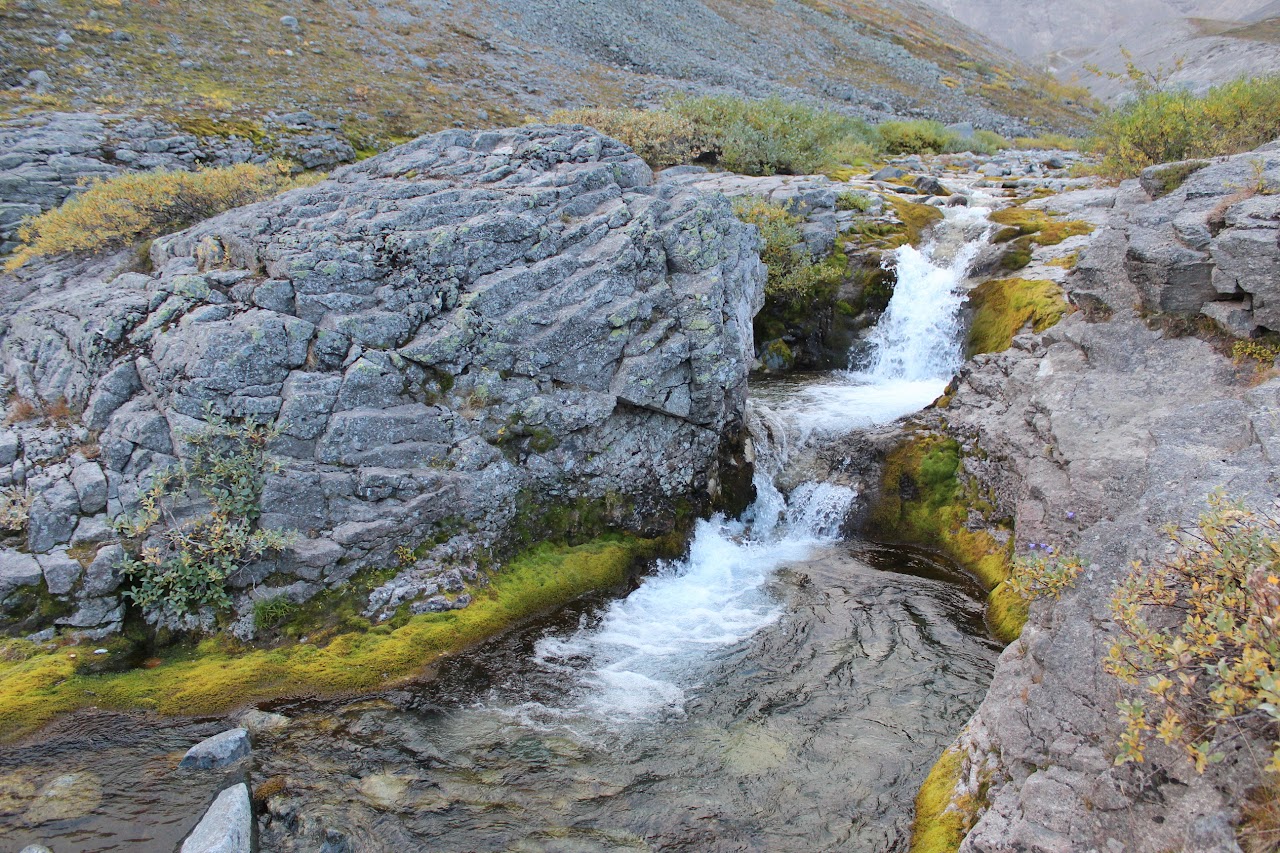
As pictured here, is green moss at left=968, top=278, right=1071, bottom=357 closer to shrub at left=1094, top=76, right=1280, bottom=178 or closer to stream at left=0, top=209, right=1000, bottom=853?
shrub at left=1094, top=76, right=1280, bottom=178

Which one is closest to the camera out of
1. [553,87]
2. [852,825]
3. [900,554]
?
[852,825]

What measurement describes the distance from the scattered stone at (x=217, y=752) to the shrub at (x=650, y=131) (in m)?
25.6

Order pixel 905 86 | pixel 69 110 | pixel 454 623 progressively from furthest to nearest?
pixel 905 86, pixel 69 110, pixel 454 623

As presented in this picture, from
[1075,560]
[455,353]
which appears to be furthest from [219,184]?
[1075,560]

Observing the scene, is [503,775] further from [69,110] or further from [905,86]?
[905,86]

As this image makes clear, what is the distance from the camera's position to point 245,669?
11.1m

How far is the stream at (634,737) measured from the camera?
855cm

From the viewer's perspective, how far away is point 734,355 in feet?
52.5

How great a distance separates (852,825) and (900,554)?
26.9 ft

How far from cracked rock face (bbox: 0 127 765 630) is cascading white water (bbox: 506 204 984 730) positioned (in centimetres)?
189

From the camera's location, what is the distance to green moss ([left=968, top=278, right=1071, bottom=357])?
18172mm

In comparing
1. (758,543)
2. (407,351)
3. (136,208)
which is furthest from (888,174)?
(136,208)

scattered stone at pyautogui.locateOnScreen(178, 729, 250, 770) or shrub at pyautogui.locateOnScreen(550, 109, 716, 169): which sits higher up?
shrub at pyautogui.locateOnScreen(550, 109, 716, 169)

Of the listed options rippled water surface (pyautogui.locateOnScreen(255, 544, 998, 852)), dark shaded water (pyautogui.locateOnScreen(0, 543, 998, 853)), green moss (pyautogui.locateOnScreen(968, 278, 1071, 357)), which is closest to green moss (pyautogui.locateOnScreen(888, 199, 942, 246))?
green moss (pyautogui.locateOnScreen(968, 278, 1071, 357))
